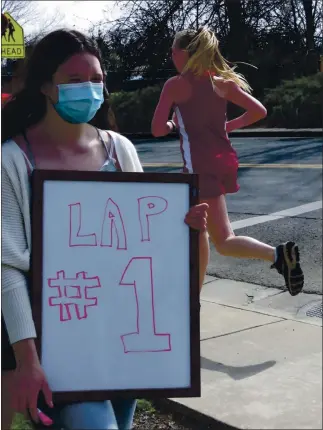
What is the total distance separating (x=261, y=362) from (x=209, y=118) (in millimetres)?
1328

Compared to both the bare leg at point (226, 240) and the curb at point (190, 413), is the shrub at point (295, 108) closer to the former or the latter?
the bare leg at point (226, 240)

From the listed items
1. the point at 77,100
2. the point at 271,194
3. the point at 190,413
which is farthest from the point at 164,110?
the point at 271,194

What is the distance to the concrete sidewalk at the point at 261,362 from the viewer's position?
3518 millimetres

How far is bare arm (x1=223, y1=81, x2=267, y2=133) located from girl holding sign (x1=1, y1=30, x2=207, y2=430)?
→ 178cm

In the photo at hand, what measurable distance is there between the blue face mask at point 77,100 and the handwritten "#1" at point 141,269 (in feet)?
0.95

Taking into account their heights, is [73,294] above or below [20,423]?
above

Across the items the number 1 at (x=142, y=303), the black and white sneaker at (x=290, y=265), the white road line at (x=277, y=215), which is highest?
Result: the number 1 at (x=142, y=303)

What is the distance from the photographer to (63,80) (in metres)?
2.19

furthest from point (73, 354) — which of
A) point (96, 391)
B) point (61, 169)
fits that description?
point (61, 169)

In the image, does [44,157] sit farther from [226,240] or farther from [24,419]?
[226,240]

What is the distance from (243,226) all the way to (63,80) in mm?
5802

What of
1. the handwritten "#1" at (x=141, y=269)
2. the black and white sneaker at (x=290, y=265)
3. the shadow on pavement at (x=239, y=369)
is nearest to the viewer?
the handwritten "#1" at (x=141, y=269)

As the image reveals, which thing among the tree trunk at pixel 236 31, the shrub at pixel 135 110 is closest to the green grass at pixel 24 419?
the tree trunk at pixel 236 31

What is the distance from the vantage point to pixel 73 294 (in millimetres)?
2062
